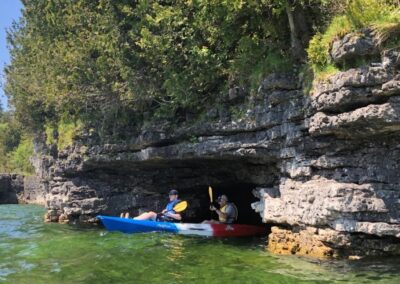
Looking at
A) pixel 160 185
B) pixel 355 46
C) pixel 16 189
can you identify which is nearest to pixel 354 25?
pixel 355 46

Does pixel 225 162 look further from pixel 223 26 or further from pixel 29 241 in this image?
pixel 29 241

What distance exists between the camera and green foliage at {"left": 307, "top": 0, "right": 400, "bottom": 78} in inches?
315

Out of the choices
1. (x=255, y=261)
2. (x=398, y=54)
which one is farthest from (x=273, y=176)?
(x=398, y=54)

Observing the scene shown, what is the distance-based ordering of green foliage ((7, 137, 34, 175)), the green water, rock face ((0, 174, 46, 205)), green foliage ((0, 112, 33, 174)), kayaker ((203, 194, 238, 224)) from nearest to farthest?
the green water → kayaker ((203, 194, 238, 224)) → rock face ((0, 174, 46, 205)) → green foliage ((7, 137, 34, 175)) → green foliage ((0, 112, 33, 174))

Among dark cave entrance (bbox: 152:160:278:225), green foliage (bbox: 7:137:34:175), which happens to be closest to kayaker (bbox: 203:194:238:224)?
dark cave entrance (bbox: 152:160:278:225)

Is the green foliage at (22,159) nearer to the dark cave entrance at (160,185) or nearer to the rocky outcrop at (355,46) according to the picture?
the dark cave entrance at (160,185)

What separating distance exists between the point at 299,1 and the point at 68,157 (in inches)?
455

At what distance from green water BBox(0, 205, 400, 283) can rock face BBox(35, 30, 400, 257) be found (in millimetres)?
621

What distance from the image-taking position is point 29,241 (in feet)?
43.6

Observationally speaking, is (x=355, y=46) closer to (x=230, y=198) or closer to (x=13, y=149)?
(x=230, y=198)

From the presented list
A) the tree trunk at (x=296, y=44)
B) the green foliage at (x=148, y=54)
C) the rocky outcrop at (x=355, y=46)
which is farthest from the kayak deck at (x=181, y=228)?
the rocky outcrop at (x=355, y=46)

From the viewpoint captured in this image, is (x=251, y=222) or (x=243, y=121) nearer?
(x=243, y=121)

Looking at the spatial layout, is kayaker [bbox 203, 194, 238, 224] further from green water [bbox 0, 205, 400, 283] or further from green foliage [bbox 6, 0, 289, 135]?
green foliage [bbox 6, 0, 289, 135]

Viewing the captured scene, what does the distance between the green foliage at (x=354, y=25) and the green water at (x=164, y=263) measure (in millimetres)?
3761
